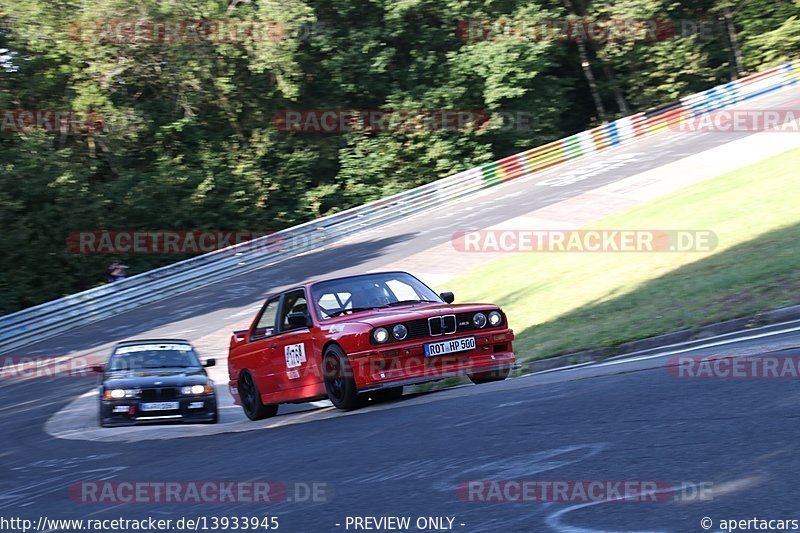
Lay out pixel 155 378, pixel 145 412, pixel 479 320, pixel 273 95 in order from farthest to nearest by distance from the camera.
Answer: pixel 273 95 < pixel 155 378 < pixel 145 412 < pixel 479 320

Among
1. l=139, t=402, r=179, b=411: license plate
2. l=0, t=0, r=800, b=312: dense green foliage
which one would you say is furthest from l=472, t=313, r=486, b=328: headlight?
l=0, t=0, r=800, b=312: dense green foliage

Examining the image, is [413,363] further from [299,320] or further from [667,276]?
[667,276]

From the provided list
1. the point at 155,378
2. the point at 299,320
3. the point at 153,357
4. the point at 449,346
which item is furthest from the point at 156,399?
the point at 449,346

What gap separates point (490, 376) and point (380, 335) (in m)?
1.75

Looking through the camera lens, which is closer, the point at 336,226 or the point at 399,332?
the point at 399,332

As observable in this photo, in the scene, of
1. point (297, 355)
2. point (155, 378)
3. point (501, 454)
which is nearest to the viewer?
point (501, 454)

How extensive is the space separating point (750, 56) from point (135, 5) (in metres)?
31.6

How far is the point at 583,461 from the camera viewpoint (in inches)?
240

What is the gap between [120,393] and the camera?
13.7m

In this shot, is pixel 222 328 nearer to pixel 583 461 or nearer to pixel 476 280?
pixel 476 280

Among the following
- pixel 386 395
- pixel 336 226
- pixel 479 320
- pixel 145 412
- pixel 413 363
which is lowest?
pixel 145 412

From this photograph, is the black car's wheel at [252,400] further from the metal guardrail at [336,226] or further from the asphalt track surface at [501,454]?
the metal guardrail at [336,226]

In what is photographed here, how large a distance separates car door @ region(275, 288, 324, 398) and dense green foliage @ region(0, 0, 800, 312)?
78.6 ft

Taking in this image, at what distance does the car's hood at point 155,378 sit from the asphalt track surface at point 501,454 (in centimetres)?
82
